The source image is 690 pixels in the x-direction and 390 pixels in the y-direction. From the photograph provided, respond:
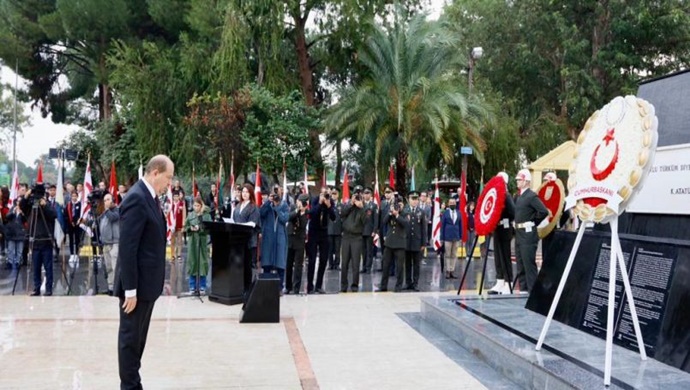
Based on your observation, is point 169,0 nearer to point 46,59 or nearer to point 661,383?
point 46,59

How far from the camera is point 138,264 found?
4.54 m

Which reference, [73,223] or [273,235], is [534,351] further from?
[73,223]

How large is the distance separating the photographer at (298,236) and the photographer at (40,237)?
3962mm

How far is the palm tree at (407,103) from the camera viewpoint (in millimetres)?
21031

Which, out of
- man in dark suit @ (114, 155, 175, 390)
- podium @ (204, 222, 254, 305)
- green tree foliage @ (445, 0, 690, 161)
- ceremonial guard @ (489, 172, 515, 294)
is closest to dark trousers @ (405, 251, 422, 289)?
ceremonial guard @ (489, 172, 515, 294)

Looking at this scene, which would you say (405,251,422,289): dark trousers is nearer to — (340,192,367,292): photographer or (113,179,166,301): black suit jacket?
(340,192,367,292): photographer

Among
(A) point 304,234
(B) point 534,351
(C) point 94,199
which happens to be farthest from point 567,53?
(B) point 534,351

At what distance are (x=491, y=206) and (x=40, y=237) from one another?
23.8ft

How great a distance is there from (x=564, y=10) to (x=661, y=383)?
2670 centimetres

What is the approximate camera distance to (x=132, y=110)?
24.0 meters

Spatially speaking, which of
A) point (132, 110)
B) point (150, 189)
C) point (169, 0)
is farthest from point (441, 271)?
point (169, 0)

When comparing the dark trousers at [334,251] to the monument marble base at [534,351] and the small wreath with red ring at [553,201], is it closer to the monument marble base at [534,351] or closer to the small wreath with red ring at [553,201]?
the small wreath with red ring at [553,201]

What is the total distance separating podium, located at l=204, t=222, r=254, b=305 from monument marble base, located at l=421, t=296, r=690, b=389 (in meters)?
2.98

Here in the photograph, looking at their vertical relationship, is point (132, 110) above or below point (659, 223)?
above
